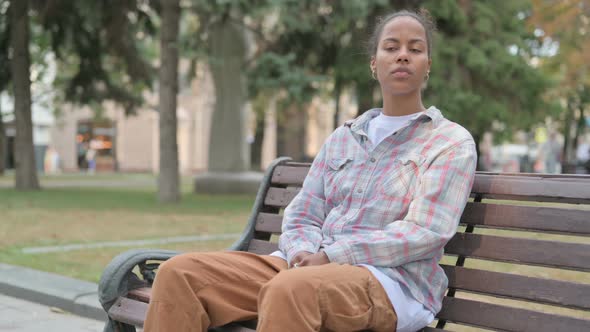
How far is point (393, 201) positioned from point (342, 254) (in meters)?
0.30

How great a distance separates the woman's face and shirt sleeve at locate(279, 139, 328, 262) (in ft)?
1.38

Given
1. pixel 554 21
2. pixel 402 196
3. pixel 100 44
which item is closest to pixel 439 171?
pixel 402 196

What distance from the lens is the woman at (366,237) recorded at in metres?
2.81

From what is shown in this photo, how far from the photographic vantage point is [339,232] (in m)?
3.24

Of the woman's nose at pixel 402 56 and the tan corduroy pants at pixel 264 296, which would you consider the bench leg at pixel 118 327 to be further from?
the woman's nose at pixel 402 56

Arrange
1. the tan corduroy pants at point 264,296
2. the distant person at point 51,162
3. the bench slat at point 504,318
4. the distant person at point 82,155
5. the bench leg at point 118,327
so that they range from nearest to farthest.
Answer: the tan corduroy pants at point 264,296
the bench slat at point 504,318
the bench leg at point 118,327
the distant person at point 51,162
the distant person at point 82,155

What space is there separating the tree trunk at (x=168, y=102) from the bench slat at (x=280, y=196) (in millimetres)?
12689

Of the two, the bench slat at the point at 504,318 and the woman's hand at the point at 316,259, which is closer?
the bench slat at the point at 504,318

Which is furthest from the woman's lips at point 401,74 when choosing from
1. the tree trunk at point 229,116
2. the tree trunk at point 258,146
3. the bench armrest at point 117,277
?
the tree trunk at point 258,146

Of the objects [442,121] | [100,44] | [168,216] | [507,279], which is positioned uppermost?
[100,44]

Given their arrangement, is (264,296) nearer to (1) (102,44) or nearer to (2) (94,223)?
(2) (94,223)

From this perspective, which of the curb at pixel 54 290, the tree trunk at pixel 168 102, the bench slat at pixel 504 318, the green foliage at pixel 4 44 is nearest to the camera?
the bench slat at pixel 504 318

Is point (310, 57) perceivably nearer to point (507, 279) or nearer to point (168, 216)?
point (168, 216)

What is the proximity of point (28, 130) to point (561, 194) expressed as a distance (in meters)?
19.4
